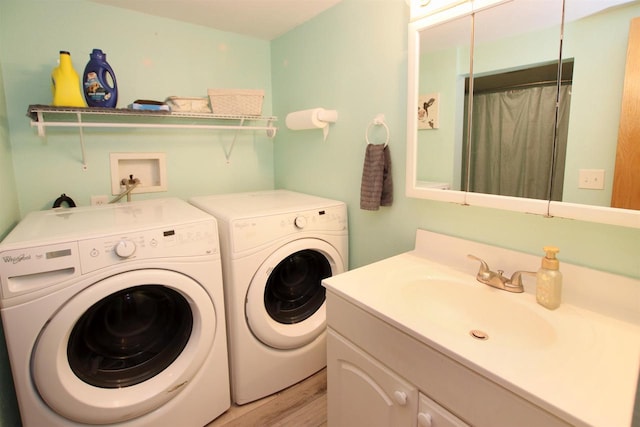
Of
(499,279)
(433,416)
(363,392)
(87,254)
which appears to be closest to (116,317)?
(87,254)

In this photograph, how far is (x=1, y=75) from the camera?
1.61 meters

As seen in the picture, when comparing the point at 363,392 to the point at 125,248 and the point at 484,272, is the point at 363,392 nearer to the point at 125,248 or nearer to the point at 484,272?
the point at 484,272

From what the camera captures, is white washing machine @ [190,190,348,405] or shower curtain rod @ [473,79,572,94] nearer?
shower curtain rod @ [473,79,572,94]

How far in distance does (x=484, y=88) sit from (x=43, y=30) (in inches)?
81.3

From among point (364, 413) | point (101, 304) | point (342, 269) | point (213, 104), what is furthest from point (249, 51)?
point (364, 413)

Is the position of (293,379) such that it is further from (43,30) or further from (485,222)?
(43,30)

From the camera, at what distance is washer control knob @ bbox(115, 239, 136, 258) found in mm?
1241

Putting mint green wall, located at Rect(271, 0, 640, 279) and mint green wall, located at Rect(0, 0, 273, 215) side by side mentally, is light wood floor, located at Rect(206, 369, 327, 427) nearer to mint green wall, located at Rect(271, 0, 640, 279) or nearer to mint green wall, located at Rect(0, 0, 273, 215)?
mint green wall, located at Rect(271, 0, 640, 279)

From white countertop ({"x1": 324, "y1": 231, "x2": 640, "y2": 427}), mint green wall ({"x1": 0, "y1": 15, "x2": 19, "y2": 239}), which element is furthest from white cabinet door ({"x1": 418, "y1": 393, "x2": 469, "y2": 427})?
mint green wall ({"x1": 0, "y1": 15, "x2": 19, "y2": 239})

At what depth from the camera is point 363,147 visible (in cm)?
181

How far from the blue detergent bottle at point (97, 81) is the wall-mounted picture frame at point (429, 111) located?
4.92ft

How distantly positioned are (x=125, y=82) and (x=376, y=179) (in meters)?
1.51

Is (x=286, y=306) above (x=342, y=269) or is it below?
below

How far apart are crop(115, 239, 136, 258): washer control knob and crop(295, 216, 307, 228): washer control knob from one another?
28.3 inches
